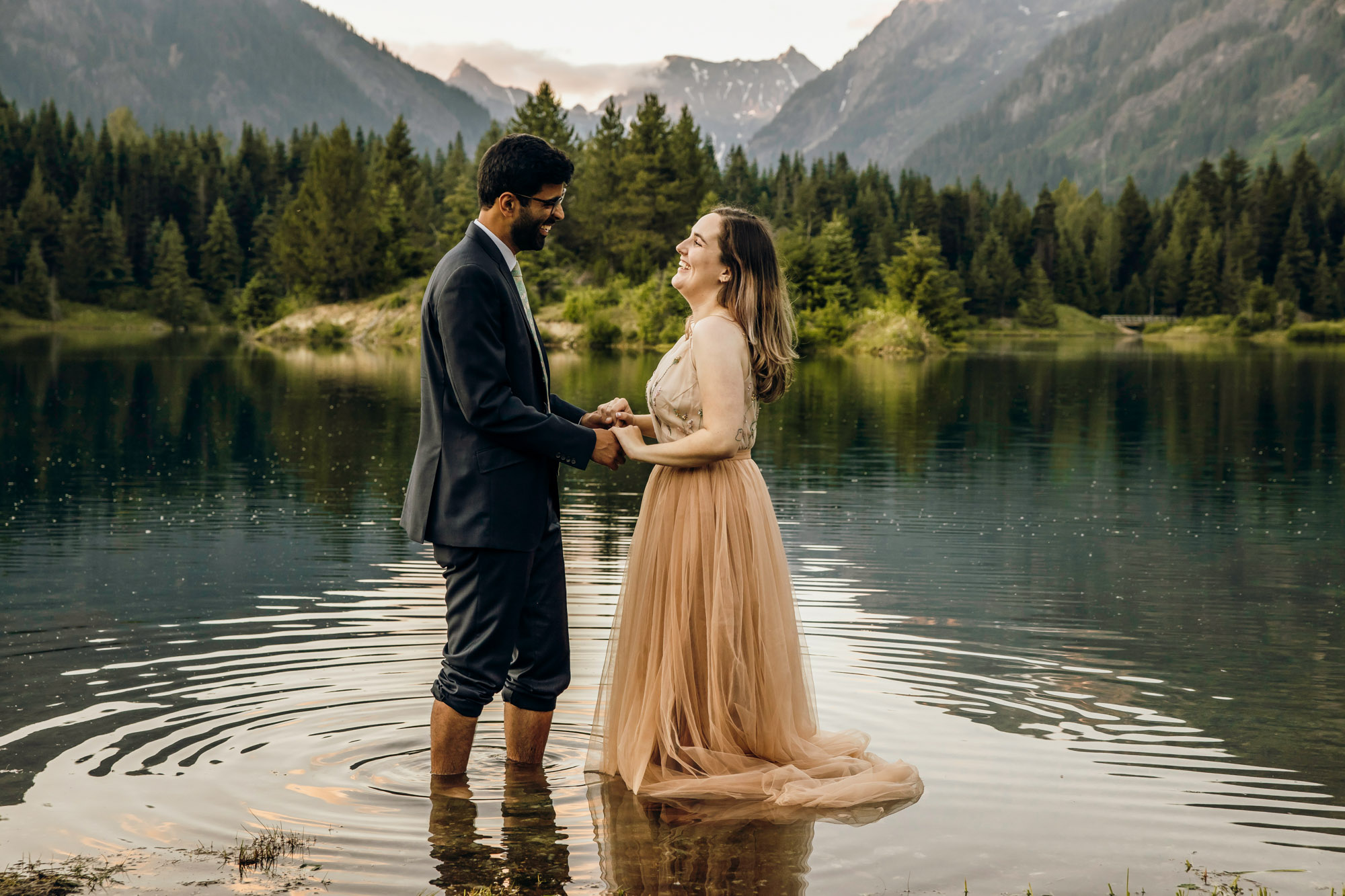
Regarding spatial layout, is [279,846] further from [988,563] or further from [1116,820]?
[988,563]

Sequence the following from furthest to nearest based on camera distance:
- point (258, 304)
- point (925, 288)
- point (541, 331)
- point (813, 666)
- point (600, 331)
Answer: point (258, 304) → point (925, 288) → point (600, 331) → point (541, 331) → point (813, 666)

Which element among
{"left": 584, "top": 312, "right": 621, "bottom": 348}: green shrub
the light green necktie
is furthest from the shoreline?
the light green necktie

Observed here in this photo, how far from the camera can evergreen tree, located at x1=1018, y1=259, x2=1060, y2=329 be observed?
121812 mm

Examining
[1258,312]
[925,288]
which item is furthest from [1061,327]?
[925,288]

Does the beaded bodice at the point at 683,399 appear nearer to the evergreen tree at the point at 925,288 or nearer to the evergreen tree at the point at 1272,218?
the evergreen tree at the point at 925,288

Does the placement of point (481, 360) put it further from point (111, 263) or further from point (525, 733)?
point (111, 263)

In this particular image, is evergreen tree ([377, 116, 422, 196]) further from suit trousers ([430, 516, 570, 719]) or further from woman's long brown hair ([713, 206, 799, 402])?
suit trousers ([430, 516, 570, 719])

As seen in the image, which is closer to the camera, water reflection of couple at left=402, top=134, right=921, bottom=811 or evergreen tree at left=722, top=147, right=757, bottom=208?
water reflection of couple at left=402, top=134, right=921, bottom=811

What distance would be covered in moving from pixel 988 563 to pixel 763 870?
788 centimetres

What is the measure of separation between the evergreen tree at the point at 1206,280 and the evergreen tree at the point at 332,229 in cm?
8248

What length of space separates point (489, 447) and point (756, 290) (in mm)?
1414

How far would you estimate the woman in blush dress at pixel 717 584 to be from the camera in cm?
532

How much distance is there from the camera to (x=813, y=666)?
7.64m

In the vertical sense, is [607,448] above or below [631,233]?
below
